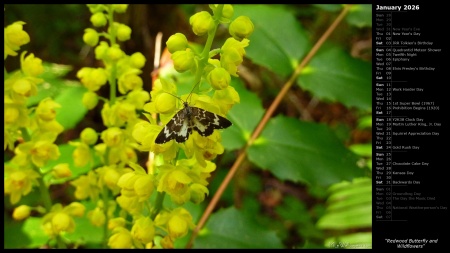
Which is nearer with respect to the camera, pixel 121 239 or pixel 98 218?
pixel 121 239

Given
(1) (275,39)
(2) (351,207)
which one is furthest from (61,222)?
(2) (351,207)

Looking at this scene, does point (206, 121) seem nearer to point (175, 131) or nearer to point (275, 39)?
point (175, 131)

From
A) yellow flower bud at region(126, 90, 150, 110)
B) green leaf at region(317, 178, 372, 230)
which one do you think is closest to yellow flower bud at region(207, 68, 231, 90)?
yellow flower bud at region(126, 90, 150, 110)

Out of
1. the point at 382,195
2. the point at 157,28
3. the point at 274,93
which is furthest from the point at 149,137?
the point at 274,93

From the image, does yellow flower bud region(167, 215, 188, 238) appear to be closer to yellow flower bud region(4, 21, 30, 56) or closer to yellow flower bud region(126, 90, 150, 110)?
yellow flower bud region(126, 90, 150, 110)

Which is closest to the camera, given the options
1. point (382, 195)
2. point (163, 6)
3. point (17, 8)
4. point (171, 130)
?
point (171, 130)

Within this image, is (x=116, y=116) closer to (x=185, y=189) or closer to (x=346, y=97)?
(x=185, y=189)
